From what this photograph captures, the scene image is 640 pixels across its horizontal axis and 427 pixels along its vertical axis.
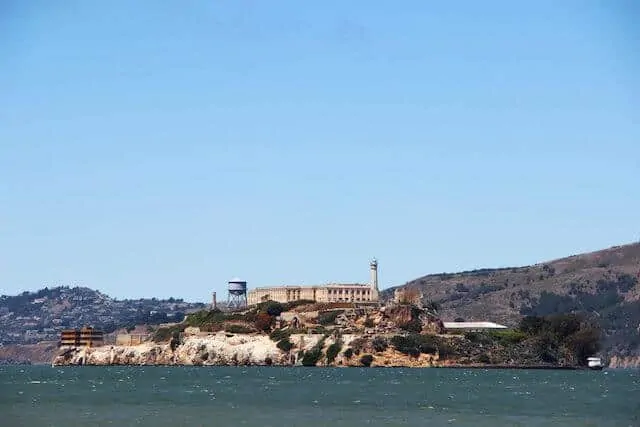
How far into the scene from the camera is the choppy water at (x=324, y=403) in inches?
3041

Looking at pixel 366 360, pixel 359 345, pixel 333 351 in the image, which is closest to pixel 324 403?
pixel 366 360

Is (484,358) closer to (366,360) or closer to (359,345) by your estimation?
(366,360)

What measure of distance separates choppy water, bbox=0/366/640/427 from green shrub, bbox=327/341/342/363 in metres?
51.7

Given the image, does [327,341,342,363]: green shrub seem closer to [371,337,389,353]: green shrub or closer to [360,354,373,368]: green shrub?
[360,354,373,368]: green shrub

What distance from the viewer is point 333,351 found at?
196 meters

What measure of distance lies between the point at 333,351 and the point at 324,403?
4002 inches

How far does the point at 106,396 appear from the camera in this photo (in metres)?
109

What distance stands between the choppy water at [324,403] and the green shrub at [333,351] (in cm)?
5170

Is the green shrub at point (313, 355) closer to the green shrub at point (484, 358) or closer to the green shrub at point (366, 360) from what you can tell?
the green shrub at point (366, 360)

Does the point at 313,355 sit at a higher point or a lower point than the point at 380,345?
lower

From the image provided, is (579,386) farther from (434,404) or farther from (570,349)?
(570,349)

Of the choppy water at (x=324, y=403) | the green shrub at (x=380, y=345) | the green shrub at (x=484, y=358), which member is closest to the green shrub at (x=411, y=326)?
the green shrub at (x=380, y=345)

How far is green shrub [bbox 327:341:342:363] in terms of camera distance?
642 ft

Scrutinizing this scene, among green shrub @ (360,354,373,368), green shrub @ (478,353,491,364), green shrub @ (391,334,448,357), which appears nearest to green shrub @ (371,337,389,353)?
green shrub @ (391,334,448,357)
